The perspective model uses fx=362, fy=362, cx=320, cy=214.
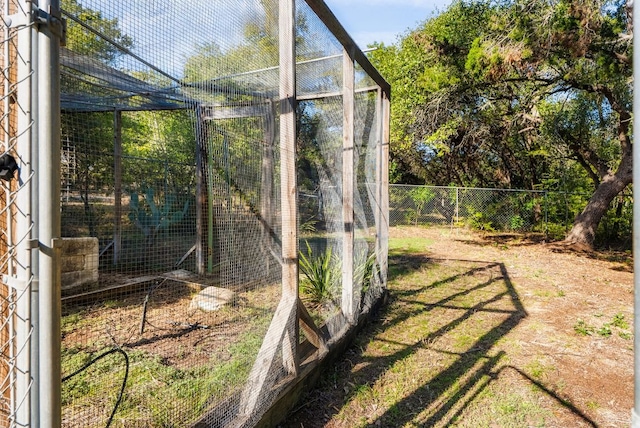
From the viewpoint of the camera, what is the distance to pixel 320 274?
3.30 m

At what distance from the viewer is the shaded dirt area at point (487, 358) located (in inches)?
93.7

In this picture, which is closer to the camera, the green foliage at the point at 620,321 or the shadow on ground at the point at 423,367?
the shadow on ground at the point at 423,367

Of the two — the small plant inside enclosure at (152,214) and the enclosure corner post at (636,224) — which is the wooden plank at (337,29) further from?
the enclosure corner post at (636,224)

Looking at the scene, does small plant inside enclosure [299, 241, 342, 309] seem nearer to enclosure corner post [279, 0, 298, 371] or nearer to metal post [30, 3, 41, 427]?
enclosure corner post [279, 0, 298, 371]

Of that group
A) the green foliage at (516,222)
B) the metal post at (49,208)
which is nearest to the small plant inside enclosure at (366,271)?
the metal post at (49,208)

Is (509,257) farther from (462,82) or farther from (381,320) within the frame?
(381,320)

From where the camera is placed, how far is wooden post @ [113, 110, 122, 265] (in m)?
3.01

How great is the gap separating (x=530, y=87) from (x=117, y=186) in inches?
373

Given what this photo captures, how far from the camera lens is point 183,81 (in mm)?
1703

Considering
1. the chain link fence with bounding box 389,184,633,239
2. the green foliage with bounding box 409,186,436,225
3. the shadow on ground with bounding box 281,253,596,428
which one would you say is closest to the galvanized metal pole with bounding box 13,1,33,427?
the shadow on ground with bounding box 281,253,596,428

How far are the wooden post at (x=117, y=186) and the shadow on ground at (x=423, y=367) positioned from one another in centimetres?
196

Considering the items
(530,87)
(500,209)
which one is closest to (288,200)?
(530,87)

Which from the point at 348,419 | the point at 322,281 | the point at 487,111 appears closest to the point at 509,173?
the point at 487,111

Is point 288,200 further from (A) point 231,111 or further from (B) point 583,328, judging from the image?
(B) point 583,328
